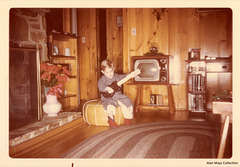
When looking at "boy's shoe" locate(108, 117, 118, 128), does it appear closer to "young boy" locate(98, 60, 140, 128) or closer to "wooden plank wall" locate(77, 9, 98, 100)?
"young boy" locate(98, 60, 140, 128)

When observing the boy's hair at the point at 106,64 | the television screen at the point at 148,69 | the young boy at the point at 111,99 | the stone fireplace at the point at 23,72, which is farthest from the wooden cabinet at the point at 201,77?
the stone fireplace at the point at 23,72

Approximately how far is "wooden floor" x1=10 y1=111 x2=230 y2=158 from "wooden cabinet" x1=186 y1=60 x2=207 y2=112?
5.5 inches

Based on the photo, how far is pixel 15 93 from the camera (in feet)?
7.61

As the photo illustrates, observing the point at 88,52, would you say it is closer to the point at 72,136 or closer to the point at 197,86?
the point at 197,86

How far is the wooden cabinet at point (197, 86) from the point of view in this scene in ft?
9.92

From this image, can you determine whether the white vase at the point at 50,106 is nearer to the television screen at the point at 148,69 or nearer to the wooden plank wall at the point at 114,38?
the television screen at the point at 148,69

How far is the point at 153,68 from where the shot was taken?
3.15 m

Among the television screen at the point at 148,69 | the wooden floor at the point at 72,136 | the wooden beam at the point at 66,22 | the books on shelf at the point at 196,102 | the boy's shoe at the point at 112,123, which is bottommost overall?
the wooden floor at the point at 72,136

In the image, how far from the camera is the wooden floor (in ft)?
5.73

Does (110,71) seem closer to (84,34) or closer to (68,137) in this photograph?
(68,137)

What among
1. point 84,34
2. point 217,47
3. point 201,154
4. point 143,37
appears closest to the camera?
point 201,154

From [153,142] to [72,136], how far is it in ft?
2.66
